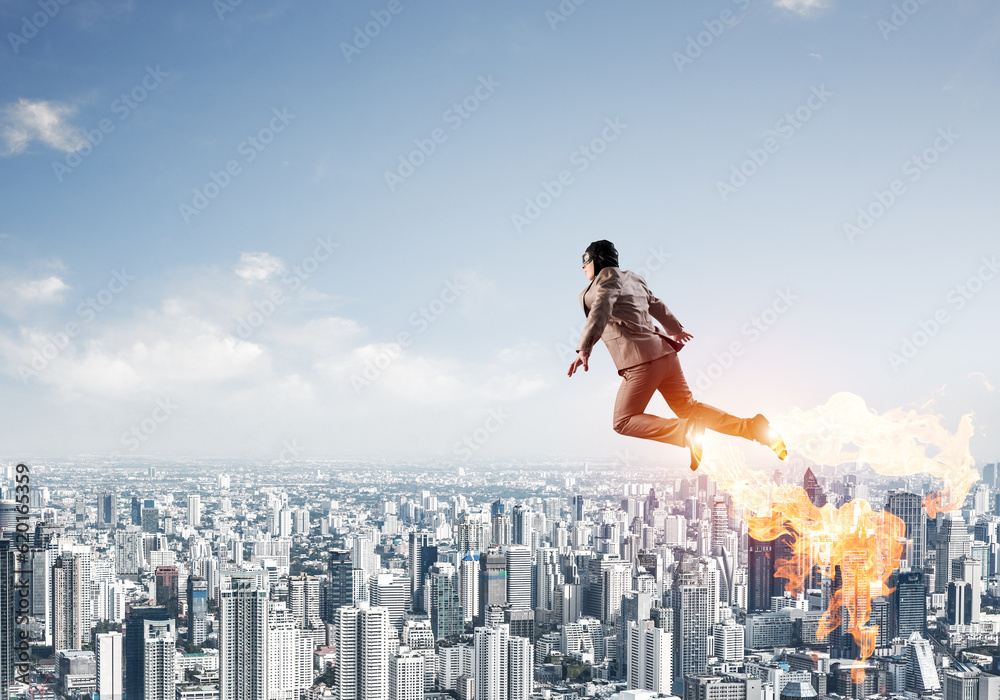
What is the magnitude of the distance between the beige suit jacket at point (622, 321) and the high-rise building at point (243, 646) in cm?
1100

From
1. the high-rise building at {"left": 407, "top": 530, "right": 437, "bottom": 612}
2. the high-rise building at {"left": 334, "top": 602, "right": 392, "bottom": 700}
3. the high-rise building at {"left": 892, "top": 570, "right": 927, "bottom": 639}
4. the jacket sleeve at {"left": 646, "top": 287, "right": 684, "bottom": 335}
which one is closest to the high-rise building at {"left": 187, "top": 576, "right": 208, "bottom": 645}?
the high-rise building at {"left": 334, "top": 602, "right": 392, "bottom": 700}

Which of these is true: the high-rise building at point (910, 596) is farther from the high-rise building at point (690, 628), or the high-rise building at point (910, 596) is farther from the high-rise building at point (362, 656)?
the high-rise building at point (362, 656)

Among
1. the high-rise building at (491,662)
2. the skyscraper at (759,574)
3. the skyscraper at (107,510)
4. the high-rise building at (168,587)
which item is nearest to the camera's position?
the high-rise building at (491,662)

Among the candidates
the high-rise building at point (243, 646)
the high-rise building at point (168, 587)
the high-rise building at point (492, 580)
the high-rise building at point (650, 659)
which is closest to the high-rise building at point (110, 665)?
the high-rise building at point (243, 646)

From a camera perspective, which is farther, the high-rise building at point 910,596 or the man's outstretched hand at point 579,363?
the high-rise building at point 910,596

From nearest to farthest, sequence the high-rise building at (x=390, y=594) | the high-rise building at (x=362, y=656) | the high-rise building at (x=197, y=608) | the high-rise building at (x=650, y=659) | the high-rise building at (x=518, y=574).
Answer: the high-rise building at (x=362, y=656) < the high-rise building at (x=650, y=659) < the high-rise building at (x=197, y=608) < the high-rise building at (x=390, y=594) < the high-rise building at (x=518, y=574)

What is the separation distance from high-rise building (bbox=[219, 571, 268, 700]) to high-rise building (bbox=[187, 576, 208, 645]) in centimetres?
114

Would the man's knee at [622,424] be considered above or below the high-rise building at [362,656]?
above

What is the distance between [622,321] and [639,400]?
6.1 inches

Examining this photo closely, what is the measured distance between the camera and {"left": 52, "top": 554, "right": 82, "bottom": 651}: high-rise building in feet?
40.3

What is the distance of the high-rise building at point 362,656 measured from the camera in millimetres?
11508

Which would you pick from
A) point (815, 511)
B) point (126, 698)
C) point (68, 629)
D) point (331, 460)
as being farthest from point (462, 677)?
point (815, 511)

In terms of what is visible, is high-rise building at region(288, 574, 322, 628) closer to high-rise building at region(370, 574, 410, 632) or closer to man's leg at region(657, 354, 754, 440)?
high-rise building at region(370, 574, 410, 632)

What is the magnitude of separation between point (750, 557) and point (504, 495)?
448 cm
